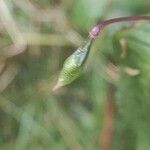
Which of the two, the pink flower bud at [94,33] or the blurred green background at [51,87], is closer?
the pink flower bud at [94,33]

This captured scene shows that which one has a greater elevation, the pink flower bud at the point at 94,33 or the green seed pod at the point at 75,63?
the pink flower bud at the point at 94,33

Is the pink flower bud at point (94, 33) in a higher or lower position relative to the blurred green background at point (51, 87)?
higher

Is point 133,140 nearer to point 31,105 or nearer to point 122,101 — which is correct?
point 122,101

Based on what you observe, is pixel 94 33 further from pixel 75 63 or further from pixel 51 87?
pixel 51 87

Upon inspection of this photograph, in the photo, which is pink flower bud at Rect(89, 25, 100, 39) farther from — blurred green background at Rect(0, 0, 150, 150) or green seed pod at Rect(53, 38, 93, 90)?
blurred green background at Rect(0, 0, 150, 150)

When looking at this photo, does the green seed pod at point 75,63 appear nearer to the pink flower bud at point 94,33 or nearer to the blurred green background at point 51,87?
the pink flower bud at point 94,33

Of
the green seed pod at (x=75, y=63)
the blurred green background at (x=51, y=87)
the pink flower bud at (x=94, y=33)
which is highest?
the pink flower bud at (x=94, y=33)

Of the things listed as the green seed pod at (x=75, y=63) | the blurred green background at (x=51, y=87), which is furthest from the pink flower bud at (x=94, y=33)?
the blurred green background at (x=51, y=87)

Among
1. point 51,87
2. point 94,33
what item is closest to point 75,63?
point 94,33

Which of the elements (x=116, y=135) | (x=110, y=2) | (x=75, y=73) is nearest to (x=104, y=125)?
(x=116, y=135)

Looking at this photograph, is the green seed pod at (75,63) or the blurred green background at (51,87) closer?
the green seed pod at (75,63)
